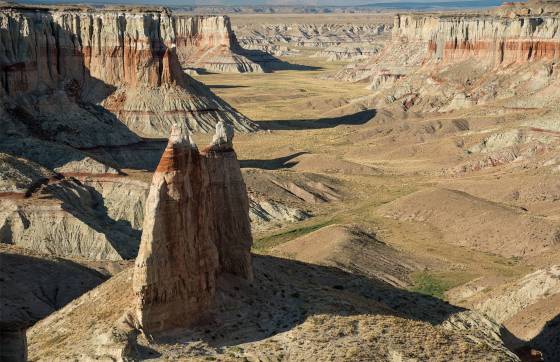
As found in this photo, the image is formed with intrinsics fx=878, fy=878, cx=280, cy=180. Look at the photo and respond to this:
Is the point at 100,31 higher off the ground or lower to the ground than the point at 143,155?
higher

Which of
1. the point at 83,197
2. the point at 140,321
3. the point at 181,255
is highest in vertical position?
the point at 181,255

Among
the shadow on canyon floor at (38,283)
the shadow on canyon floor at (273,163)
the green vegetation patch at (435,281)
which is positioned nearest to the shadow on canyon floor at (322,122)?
the shadow on canyon floor at (273,163)

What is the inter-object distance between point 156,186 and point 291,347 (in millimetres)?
7116

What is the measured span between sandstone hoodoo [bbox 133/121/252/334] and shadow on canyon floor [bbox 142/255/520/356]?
79 centimetres

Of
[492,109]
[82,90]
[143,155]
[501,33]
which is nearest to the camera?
[143,155]

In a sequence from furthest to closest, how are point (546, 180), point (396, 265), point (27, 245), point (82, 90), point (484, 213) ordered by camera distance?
point (82, 90) → point (546, 180) → point (484, 213) → point (396, 265) → point (27, 245)

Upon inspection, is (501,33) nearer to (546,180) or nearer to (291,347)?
(546,180)

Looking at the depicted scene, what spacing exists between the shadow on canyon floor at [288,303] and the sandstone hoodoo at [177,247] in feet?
2.60

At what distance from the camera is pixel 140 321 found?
2898 cm

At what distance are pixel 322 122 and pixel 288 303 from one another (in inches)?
4167

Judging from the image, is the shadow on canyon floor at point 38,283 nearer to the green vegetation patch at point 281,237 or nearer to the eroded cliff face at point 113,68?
the green vegetation patch at point 281,237

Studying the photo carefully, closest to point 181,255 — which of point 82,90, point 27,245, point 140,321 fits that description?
point 140,321

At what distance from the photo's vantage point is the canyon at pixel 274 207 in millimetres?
30078

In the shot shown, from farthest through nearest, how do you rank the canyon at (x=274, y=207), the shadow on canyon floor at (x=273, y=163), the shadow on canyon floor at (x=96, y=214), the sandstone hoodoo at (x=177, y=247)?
the shadow on canyon floor at (x=273, y=163) < the shadow on canyon floor at (x=96, y=214) < the canyon at (x=274, y=207) < the sandstone hoodoo at (x=177, y=247)
